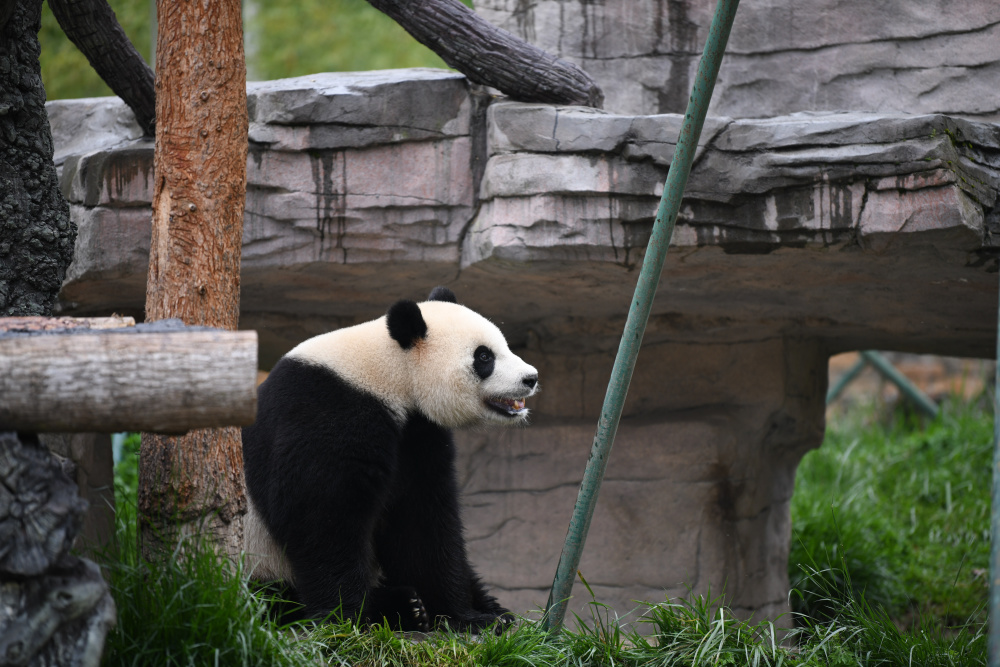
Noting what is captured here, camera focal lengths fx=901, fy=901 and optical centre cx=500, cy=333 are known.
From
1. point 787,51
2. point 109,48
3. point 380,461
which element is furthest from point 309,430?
point 787,51

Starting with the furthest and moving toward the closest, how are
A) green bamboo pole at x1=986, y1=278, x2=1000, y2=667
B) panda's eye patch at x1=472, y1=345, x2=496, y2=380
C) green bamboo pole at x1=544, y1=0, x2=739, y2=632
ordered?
panda's eye patch at x1=472, y1=345, x2=496, y2=380 → green bamboo pole at x1=544, y1=0, x2=739, y2=632 → green bamboo pole at x1=986, y1=278, x2=1000, y2=667

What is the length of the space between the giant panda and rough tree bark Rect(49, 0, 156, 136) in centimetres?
138

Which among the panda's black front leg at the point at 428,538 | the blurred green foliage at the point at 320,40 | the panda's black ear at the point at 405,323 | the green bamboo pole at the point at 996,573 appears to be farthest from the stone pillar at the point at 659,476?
the blurred green foliage at the point at 320,40

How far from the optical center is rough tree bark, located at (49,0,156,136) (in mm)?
3363

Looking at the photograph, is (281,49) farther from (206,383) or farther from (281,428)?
(206,383)

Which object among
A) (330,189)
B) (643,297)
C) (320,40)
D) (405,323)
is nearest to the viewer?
(643,297)

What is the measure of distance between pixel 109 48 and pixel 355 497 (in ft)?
6.67

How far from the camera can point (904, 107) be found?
3867mm

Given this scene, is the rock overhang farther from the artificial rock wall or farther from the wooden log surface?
the wooden log surface

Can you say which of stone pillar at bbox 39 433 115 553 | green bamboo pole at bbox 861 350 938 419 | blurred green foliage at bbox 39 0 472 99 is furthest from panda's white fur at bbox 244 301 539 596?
blurred green foliage at bbox 39 0 472 99

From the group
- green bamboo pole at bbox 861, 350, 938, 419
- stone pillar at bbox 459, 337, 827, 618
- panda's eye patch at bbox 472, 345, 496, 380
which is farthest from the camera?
green bamboo pole at bbox 861, 350, 938, 419

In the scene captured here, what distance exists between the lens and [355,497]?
2828 mm

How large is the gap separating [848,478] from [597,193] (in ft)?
14.4

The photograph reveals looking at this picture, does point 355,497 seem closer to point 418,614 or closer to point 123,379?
point 418,614
